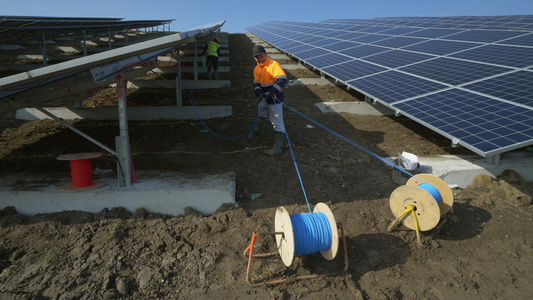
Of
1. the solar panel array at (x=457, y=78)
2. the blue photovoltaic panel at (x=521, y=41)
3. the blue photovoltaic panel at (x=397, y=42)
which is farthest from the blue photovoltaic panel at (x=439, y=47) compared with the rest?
the blue photovoltaic panel at (x=521, y=41)

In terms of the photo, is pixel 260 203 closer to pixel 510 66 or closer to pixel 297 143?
pixel 297 143

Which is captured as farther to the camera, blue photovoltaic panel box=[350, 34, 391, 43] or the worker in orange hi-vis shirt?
blue photovoltaic panel box=[350, 34, 391, 43]

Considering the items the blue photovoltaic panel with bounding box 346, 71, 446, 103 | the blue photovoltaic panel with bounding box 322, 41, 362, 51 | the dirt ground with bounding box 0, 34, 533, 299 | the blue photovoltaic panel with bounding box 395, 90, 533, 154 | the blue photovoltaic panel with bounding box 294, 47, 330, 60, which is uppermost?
the blue photovoltaic panel with bounding box 322, 41, 362, 51

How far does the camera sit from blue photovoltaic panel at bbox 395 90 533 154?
4.66m

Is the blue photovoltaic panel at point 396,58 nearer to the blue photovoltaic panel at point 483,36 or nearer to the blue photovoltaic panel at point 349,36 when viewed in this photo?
the blue photovoltaic panel at point 483,36

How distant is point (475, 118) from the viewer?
5410 mm

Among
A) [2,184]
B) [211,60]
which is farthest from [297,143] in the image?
[211,60]

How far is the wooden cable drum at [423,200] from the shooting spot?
4258mm

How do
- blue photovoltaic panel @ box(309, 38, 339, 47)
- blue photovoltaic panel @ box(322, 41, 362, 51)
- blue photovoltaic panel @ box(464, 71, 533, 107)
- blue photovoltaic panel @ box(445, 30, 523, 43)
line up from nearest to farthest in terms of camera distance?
blue photovoltaic panel @ box(464, 71, 533, 107) < blue photovoltaic panel @ box(445, 30, 523, 43) < blue photovoltaic panel @ box(322, 41, 362, 51) < blue photovoltaic panel @ box(309, 38, 339, 47)

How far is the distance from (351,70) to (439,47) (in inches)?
111

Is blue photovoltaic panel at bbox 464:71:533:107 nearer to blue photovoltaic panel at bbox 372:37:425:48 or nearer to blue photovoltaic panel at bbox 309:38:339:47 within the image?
blue photovoltaic panel at bbox 372:37:425:48

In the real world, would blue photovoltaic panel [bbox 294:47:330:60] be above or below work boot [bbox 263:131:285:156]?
above

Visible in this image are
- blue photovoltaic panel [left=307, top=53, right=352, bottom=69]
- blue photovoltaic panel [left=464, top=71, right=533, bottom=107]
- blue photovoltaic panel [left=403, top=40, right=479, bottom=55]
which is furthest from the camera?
blue photovoltaic panel [left=307, top=53, right=352, bottom=69]

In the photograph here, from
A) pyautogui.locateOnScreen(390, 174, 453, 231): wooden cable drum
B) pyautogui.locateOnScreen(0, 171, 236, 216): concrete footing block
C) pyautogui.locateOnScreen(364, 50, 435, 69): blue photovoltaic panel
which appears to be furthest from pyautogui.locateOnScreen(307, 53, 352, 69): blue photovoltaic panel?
pyautogui.locateOnScreen(0, 171, 236, 216): concrete footing block
